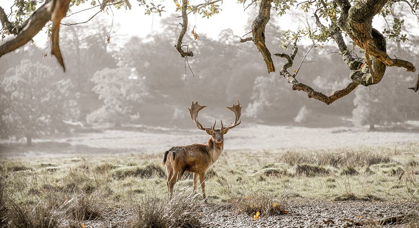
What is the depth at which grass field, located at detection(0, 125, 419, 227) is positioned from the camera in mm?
4910

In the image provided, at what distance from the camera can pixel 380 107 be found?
33469mm

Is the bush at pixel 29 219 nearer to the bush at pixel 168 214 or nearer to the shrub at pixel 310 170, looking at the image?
the bush at pixel 168 214

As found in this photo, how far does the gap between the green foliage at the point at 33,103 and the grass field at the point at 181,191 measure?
71.5ft

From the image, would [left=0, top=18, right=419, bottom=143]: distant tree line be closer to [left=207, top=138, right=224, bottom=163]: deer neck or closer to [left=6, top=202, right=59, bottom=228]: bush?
[left=207, top=138, right=224, bottom=163]: deer neck

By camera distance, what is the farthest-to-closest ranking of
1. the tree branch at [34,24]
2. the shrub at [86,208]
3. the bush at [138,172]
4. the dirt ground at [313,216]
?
the bush at [138,172], the shrub at [86,208], the dirt ground at [313,216], the tree branch at [34,24]

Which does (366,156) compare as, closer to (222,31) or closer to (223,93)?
(223,93)

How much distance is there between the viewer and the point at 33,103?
Answer: 33.6 metres

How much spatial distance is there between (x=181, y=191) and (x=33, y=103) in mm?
Result: 31643

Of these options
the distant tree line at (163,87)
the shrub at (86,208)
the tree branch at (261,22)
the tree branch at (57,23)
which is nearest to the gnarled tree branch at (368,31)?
the tree branch at (261,22)

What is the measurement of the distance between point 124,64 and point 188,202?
45.3 metres

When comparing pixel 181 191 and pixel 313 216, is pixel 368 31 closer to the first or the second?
pixel 313 216

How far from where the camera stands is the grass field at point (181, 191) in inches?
193

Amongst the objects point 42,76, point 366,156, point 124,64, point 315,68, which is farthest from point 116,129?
point 366,156

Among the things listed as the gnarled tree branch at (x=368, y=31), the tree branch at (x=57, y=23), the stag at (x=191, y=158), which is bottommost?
the stag at (x=191, y=158)
